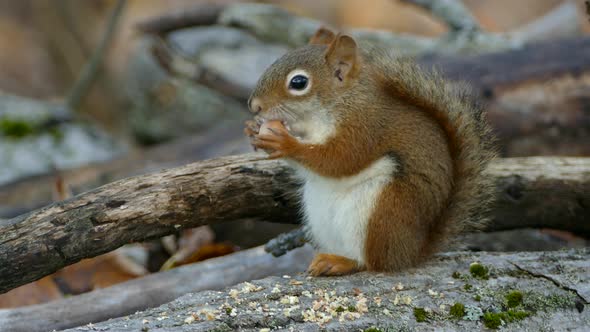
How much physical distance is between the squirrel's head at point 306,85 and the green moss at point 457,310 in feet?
2.48

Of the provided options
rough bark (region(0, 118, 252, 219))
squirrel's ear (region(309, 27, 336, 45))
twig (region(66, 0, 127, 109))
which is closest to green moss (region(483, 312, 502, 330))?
squirrel's ear (region(309, 27, 336, 45))

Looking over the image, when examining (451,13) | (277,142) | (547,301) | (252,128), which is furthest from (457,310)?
(451,13)

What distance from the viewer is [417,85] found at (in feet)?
8.36

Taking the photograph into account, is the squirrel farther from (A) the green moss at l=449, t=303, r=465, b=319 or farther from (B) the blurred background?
(B) the blurred background

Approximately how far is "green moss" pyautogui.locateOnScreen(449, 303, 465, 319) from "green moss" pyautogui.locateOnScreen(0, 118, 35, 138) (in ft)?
14.0

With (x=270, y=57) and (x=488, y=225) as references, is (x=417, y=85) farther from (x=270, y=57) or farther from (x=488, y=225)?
(x=270, y=57)

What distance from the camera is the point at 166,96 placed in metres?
6.19

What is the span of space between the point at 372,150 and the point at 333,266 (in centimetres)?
40

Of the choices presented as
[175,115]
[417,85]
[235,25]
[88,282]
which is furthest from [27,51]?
[417,85]

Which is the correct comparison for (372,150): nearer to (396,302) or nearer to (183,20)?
(396,302)

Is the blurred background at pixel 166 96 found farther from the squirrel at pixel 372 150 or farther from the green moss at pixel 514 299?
the green moss at pixel 514 299

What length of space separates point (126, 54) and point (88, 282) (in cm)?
432

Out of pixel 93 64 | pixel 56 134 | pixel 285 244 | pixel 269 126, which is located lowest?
pixel 285 244

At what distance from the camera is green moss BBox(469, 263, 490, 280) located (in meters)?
2.44
